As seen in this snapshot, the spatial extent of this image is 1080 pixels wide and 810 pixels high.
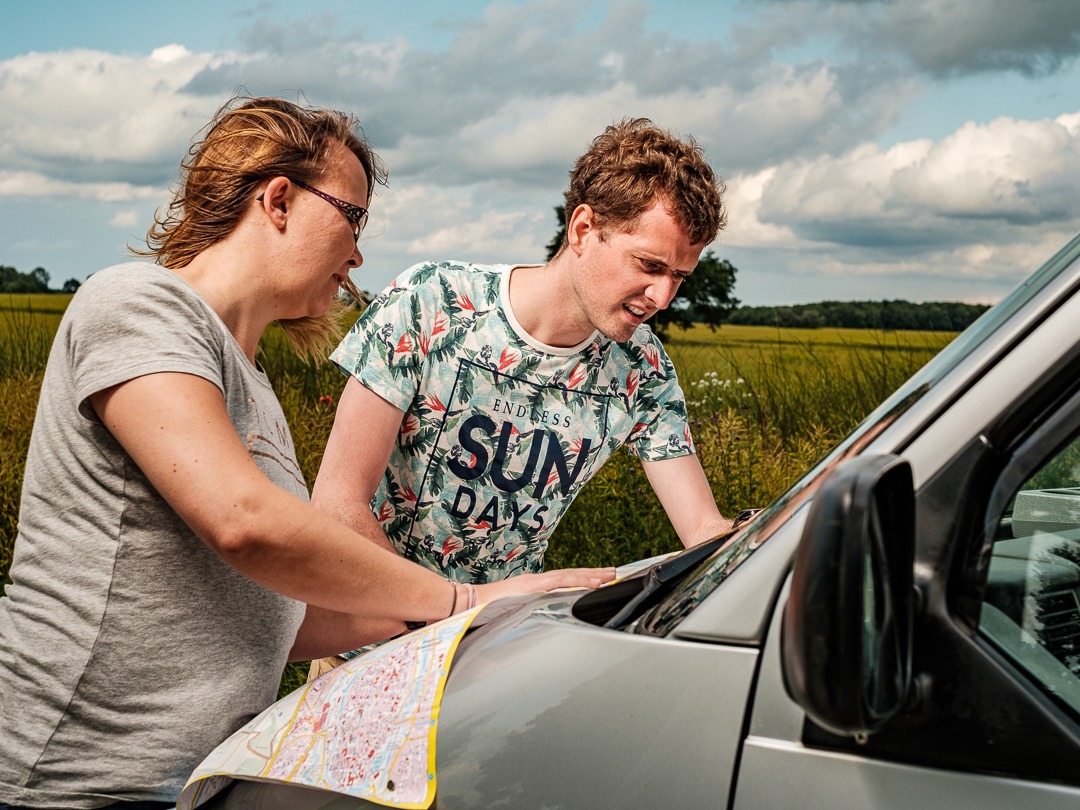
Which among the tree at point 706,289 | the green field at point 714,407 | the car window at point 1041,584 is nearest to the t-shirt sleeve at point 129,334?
the car window at point 1041,584

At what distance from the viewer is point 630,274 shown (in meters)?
2.88

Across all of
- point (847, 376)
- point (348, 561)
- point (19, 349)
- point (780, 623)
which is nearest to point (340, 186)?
point (348, 561)

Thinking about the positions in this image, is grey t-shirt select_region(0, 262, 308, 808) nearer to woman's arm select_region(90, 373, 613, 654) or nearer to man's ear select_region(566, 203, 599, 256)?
woman's arm select_region(90, 373, 613, 654)

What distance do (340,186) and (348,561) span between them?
2.56ft

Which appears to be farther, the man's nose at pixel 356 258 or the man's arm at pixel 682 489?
the man's arm at pixel 682 489

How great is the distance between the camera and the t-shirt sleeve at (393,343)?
2.73 meters

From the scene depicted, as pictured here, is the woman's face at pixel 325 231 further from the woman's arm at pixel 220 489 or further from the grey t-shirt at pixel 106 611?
the woman's arm at pixel 220 489

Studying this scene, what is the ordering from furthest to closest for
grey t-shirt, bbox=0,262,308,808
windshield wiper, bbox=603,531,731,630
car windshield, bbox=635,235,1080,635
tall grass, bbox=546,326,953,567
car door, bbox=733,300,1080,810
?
tall grass, bbox=546,326,953,567 < grey t-shirt, bbox=0,262,308,808 < windshield wiper, bbox=603,531,731,630 < car windshield, bbox=635,235,1080,635 < car door, bbox=733,300,1080,810

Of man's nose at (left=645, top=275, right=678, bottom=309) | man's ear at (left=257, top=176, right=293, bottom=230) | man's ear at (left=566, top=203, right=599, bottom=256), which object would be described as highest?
man's ear at (left=566, top=203, right=599, bottom=256)

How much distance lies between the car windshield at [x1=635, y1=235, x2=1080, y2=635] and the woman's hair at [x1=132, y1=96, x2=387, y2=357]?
112 centimetres

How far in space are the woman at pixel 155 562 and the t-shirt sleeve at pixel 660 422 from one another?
127cm

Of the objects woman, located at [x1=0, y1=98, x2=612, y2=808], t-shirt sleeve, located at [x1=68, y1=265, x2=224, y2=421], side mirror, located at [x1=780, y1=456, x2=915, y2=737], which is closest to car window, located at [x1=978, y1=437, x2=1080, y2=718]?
side mirror, located at [x1=780, y1=456, x2=915, y2=737]

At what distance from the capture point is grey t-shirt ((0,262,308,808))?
5.68ft

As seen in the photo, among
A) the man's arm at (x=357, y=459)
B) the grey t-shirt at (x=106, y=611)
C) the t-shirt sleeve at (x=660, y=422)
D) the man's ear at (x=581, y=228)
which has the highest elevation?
the man's ear at (x=581, y=228)
